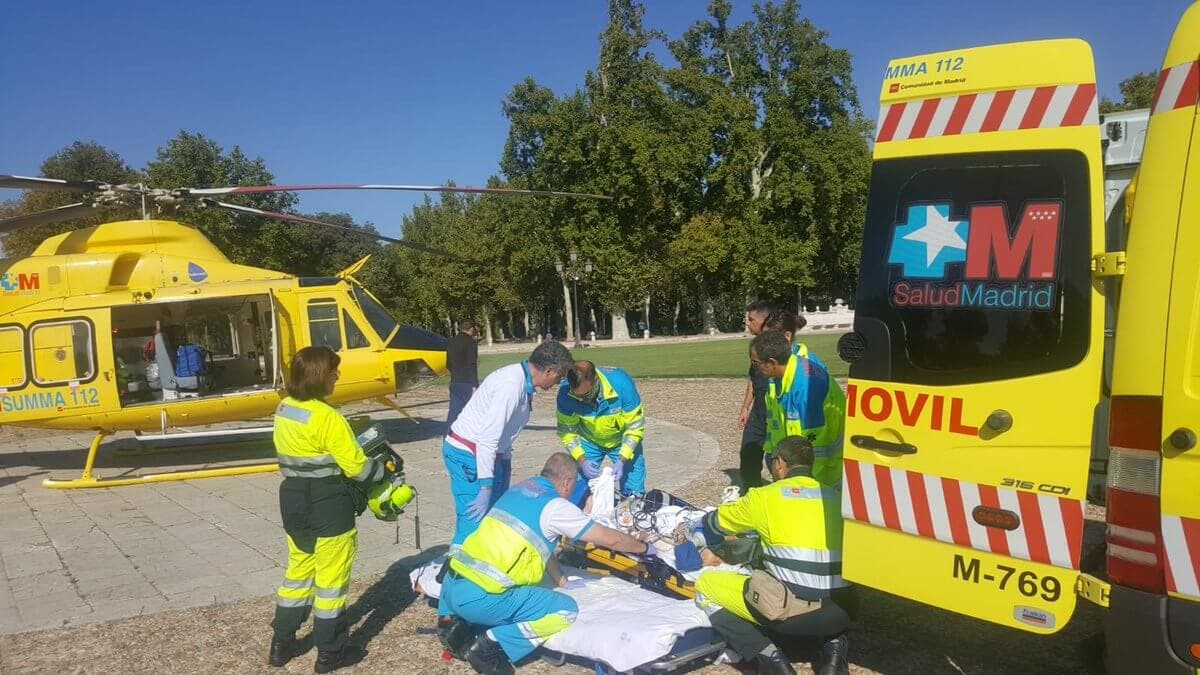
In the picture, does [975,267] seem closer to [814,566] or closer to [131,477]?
[814,566]

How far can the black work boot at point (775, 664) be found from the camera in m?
3.99

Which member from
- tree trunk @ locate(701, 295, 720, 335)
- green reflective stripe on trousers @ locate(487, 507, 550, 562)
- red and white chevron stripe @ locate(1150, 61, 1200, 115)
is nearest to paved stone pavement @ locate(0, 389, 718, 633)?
green reflective stripe on trousers @ locate(487, 507, 550, 562)

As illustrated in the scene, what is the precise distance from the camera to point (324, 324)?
11.8 metres

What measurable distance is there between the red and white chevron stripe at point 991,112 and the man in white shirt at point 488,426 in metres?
2.46

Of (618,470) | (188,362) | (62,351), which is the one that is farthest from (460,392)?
(618,470)

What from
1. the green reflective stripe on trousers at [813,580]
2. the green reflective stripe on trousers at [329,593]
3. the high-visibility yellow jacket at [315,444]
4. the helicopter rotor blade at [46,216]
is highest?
the helicopter rotor blade at [46,216]

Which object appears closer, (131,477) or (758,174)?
(131,477)

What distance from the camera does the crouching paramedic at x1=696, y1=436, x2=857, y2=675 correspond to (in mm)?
3998

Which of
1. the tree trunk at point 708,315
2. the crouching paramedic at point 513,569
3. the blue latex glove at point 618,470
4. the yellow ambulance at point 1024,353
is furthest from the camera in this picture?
the tree trunk at point 708,315

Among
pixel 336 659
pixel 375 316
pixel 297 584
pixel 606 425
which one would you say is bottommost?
pixel 336 659

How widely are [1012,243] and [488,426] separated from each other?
315 centimetres

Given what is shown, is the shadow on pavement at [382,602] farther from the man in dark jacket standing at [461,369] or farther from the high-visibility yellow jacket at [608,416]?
the man in dark jacket standing at [461,369]

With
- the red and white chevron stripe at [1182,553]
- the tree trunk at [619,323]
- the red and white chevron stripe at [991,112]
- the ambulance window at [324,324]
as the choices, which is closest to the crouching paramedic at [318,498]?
the red and white chevron stripe at [991,112]

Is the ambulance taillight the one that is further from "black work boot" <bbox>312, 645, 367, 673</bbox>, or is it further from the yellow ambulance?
"black work boot" <bbox>312, 645, 367, 673</bbox>
